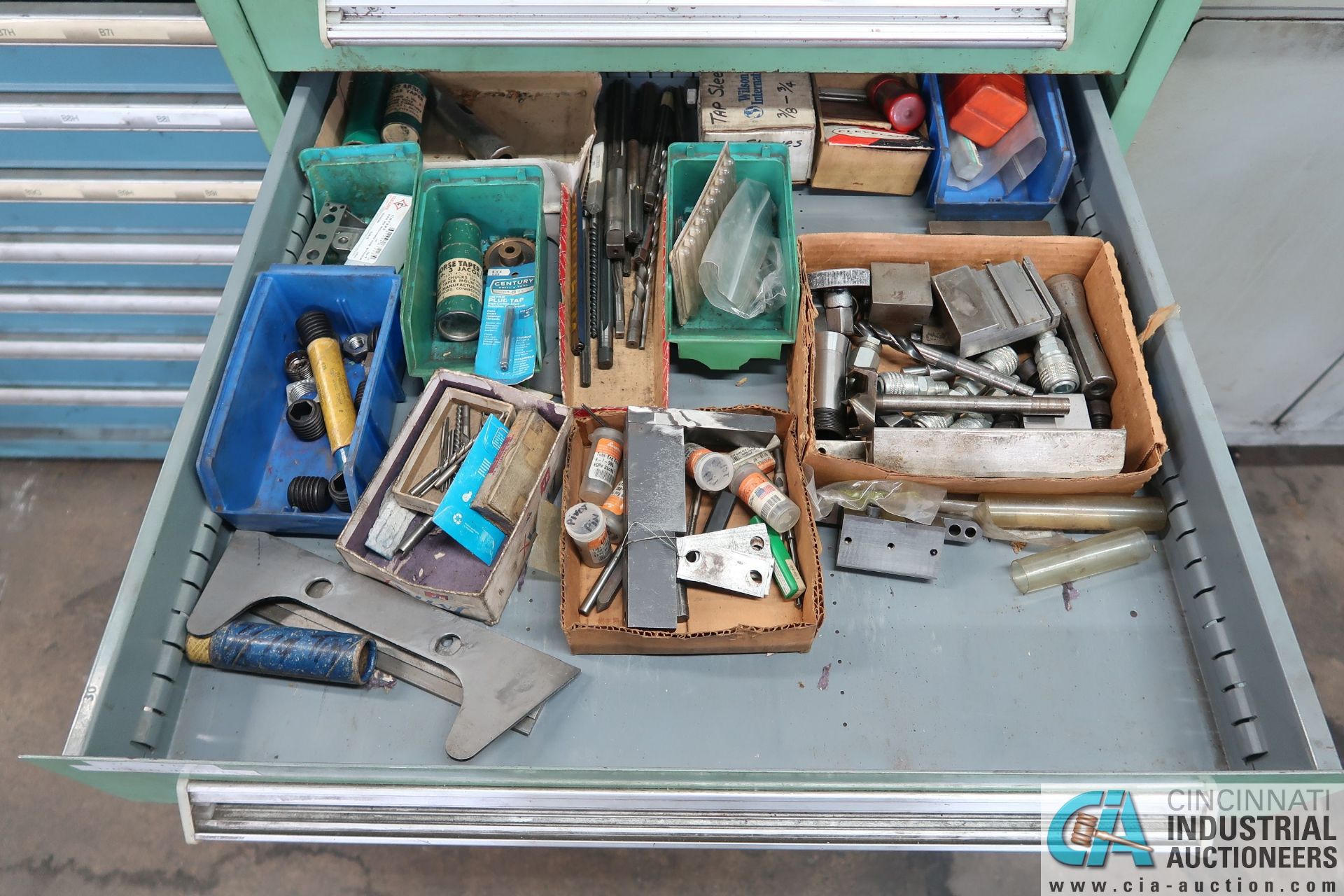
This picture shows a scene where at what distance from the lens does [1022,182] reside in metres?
1.38

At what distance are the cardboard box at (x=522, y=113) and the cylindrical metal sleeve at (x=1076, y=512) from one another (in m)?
0.87

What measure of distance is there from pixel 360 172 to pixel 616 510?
2.36 feet

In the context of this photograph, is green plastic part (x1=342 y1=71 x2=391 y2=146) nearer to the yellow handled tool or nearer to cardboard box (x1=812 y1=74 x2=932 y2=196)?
the yellow handled tool

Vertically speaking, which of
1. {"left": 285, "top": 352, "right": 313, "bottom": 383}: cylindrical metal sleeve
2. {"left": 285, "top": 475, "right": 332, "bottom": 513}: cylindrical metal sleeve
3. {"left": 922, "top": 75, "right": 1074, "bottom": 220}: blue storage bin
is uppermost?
{"left": 922, "top": 75, "right": 1074, "bottom": 220}: blue storage bin

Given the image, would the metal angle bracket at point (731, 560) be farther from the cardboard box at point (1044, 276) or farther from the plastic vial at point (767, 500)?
the cardboard box at point (1044, 276)

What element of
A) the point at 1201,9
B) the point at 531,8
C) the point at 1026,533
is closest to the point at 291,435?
the point at 531,8

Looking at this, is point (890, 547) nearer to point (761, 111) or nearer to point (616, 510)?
point (616, 510)

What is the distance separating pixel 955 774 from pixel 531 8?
1.10 m

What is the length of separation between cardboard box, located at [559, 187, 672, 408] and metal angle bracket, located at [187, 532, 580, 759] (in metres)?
0.36

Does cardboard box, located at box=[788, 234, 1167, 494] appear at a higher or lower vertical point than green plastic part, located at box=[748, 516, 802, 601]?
higher

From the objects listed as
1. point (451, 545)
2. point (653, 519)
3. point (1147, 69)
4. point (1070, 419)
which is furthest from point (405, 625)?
point (1147, 69)

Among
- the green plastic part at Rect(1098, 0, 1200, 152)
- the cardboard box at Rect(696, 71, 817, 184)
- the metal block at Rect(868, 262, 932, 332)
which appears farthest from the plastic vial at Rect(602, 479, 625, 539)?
the green plastic part at Rect(1098, 0, 1200, 152)

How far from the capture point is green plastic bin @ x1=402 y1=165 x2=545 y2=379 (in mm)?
1219

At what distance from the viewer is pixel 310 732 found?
100 centimetres
